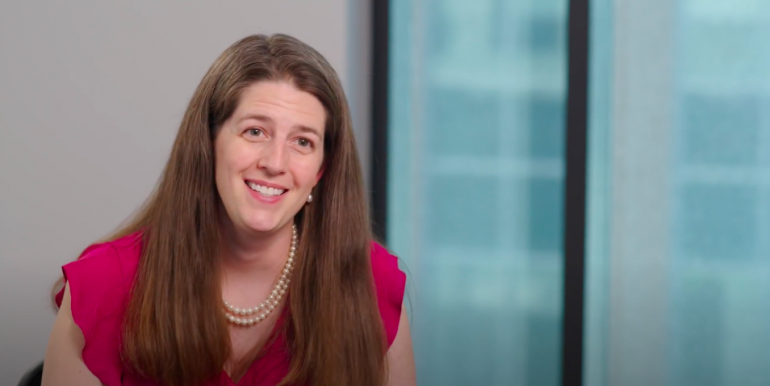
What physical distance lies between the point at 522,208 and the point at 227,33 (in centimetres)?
101

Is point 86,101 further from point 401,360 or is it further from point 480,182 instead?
point 401,360

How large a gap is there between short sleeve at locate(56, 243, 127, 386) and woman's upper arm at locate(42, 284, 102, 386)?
1 centimetres

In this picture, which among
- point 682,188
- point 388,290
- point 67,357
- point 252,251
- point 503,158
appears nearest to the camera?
point 67,357

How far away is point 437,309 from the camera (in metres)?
2.24

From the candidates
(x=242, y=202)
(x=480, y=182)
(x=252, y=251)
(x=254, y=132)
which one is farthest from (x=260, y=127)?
(x=480, y=182)

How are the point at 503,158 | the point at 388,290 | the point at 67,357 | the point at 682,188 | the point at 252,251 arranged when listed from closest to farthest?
the point at 67,357
the point at 252,251
the point at 388,290
the point at 682,188
the point at 503,158

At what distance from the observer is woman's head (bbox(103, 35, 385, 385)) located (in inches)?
47.7

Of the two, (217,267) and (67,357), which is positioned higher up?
(217,267)

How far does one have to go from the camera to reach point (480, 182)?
86.1 inches

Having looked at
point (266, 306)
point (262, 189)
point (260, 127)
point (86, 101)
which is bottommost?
point (266, 306)

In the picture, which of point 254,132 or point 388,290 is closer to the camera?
point 254,132

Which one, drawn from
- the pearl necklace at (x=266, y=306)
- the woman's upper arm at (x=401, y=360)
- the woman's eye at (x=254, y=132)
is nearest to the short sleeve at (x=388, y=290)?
the woman's upper arm at (x=401, y=360)

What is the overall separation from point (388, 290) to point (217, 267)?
1.15 feet

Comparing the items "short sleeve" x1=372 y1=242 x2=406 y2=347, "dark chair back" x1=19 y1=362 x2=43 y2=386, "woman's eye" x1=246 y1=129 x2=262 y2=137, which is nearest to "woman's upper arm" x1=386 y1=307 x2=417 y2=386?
"short sleeve" x1=372 y1=242 x2=406 y2=347
